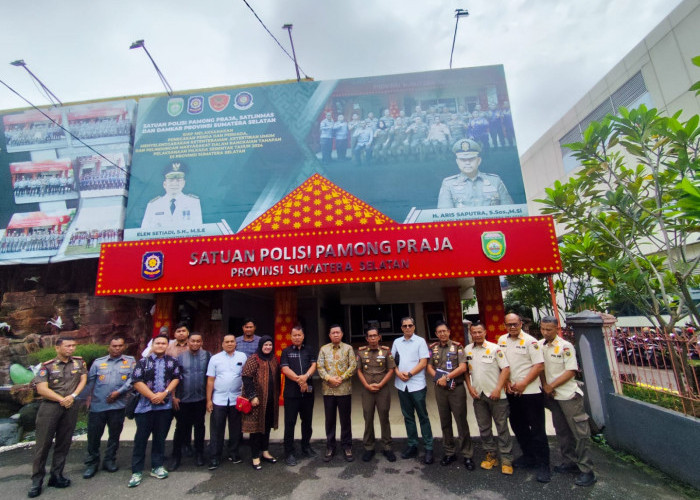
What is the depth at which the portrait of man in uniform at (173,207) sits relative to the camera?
10703 millimetres

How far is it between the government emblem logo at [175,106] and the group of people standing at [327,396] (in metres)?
9.87

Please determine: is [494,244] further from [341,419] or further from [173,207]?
[173,207]

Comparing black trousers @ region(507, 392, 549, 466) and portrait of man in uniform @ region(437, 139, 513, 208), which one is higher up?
portrait of man in uniform @ region(437, 139, 513, 208)

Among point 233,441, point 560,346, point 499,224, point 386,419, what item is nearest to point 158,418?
point 233,441

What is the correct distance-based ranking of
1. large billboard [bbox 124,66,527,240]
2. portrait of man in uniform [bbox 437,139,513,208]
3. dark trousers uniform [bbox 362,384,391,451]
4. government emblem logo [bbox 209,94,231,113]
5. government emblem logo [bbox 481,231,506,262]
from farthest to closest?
government emblem logo [bbox 209,94,231,113]
large billboard [bbox 124,66,527,240]
portrait of man in uniform [bbox 437,139,513,208]
government emblem logo [bbox 481,231,506,262]
dark trousers uniform [bbox 362,384,391,451]

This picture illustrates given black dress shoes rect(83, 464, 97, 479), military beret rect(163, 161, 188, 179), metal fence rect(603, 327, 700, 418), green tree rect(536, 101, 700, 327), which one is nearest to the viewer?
metal fence rect(603, 327, 700, 418)

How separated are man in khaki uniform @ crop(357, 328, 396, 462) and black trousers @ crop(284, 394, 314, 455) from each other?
0.75 meters

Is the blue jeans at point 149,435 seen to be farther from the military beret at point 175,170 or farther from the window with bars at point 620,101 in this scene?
the window with bars at point 620,101

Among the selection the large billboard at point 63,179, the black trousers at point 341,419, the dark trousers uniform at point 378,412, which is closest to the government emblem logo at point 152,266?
the large billboard at point 63,179

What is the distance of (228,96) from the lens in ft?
38.8

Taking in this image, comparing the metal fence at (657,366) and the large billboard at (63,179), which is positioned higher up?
the large billboard at (63,179)

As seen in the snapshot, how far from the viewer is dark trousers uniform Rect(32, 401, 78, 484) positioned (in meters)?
3.79

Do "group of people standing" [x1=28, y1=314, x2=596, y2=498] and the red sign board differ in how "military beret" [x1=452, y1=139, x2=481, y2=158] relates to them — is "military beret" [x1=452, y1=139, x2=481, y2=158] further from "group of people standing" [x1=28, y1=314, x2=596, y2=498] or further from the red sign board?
"group of people standing" [x1=28, y1=314, x2=596, y2=498]

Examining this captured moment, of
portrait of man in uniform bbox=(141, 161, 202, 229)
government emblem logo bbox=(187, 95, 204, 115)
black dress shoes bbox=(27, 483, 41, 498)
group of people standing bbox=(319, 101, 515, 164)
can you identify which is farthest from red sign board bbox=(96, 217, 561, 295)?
government emblem logo bbox=(187, 95, 204, 115)
